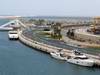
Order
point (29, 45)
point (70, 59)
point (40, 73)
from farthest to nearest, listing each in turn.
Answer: point (29, 45)
point (70, 59)
point (40, 73)

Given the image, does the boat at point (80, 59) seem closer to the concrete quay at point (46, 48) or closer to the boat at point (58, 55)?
the concrete quay at point (46, 48)

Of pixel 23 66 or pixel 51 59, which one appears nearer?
pixel 23 66

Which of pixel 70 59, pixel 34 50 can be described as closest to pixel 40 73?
pixel 70 59

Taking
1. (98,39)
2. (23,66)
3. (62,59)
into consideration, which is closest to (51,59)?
(62,59)

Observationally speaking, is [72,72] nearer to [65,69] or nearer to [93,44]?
[65,69]

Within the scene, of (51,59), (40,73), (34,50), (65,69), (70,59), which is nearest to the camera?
(40,73)

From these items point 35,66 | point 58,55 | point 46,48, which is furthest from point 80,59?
point 46,48

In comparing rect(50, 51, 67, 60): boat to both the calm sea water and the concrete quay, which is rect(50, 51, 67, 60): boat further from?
the concrete quay

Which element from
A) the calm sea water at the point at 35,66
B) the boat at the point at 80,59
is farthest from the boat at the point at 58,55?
the boat at the point at 80,59

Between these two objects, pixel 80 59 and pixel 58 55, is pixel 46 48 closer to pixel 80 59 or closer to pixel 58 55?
pixel 58 55
